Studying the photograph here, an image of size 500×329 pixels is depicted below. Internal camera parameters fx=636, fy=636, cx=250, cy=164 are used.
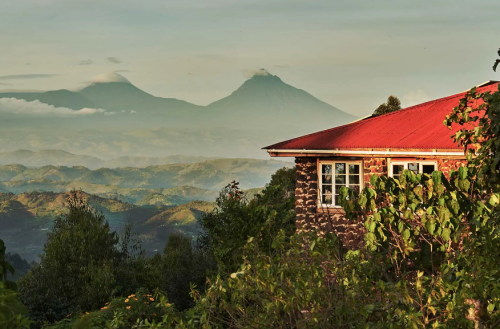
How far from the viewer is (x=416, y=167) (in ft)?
59.9

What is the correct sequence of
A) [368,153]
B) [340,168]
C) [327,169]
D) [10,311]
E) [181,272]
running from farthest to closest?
[181,272] → [327,169] → [340,168] → [368,153] → [10,311]

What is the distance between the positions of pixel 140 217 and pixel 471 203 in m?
137

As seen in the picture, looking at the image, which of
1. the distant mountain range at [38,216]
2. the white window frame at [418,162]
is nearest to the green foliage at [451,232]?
the white window frame at [418,162]

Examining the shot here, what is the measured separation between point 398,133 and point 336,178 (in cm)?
236

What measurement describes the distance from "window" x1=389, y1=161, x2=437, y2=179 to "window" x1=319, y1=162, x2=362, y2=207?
110cm

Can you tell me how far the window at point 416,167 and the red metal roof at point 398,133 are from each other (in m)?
0.57

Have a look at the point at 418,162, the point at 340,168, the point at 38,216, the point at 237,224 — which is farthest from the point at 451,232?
the point at 38,216

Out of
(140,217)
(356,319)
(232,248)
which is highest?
(356,319)

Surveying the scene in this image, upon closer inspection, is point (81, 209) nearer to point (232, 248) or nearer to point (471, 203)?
point (232, 248)

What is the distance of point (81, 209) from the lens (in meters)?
34.2

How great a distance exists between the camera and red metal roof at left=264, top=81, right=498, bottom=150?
18062mm

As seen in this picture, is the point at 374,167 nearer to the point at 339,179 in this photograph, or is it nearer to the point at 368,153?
the point at 368,153

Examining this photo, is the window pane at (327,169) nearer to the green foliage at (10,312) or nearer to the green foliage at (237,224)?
the green foliage at (237,224)

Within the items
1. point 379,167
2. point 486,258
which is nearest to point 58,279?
point 379,167
